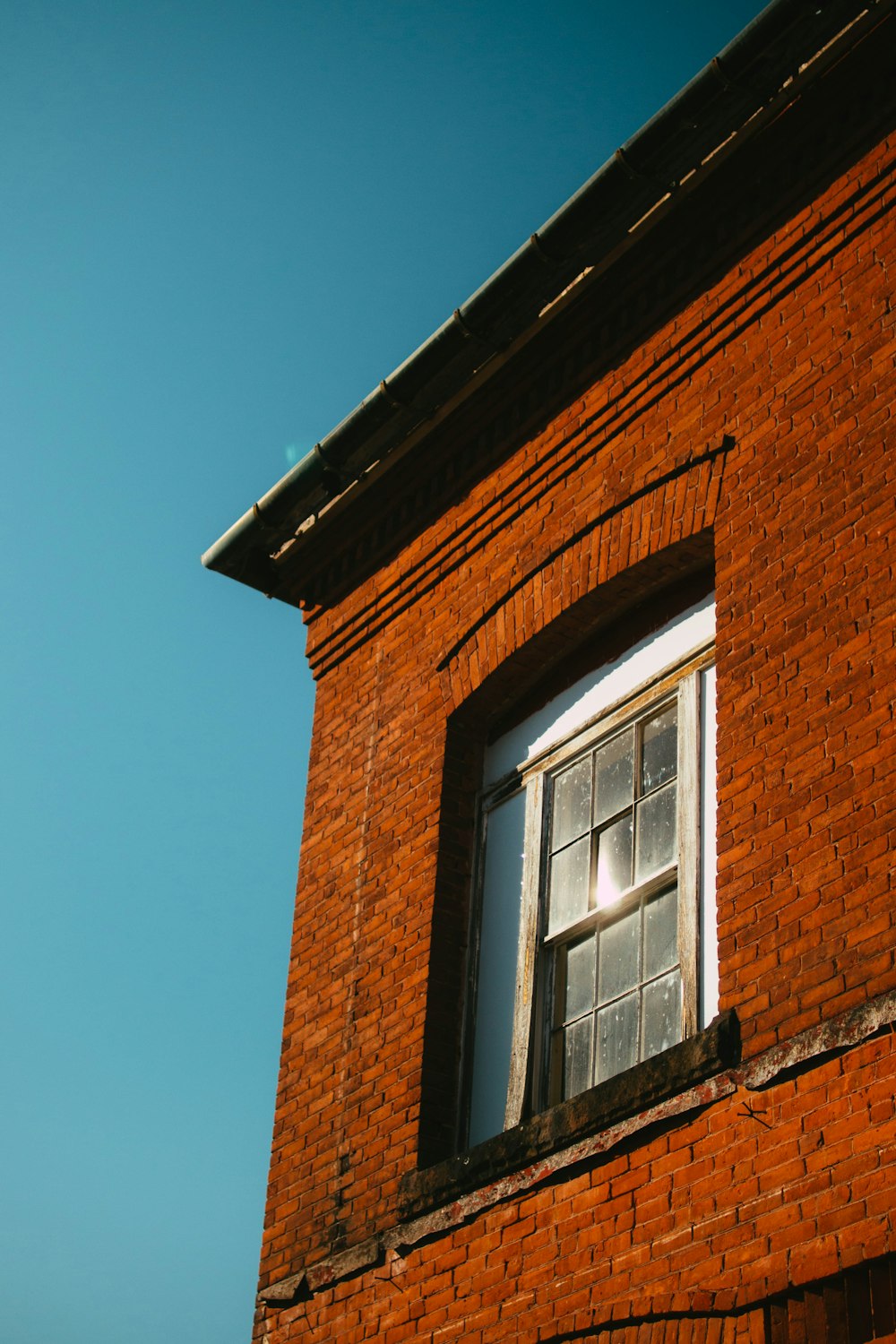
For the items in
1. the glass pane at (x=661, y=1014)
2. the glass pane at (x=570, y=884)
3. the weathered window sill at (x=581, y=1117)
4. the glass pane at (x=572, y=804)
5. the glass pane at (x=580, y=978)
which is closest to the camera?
the weathered window sill at (x=581, y=1117)

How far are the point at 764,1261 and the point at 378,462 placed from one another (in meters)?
5.22

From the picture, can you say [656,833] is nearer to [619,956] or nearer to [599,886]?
[599,886]

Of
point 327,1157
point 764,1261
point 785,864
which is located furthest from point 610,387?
point 764,1261

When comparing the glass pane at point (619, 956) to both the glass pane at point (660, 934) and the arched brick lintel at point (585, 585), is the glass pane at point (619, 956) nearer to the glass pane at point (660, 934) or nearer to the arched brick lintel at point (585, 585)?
the glass pane at point (660, 934)

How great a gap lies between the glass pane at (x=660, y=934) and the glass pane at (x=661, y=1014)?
64 millimetres

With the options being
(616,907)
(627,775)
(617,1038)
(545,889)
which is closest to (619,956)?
(616,907)

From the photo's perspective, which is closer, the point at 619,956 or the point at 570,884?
the point at 619,956

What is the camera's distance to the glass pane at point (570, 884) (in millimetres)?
7355

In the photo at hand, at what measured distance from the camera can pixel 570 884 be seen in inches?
294

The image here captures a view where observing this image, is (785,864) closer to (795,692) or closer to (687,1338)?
(795,692)

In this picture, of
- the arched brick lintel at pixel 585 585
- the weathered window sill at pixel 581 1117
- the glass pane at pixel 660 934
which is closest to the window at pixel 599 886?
the glass pane at pixel 660 934

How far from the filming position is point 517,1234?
639 cm

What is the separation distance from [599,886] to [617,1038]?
729 mm

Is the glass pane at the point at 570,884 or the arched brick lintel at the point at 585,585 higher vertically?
the arched brick lintel at the point at 585,585
